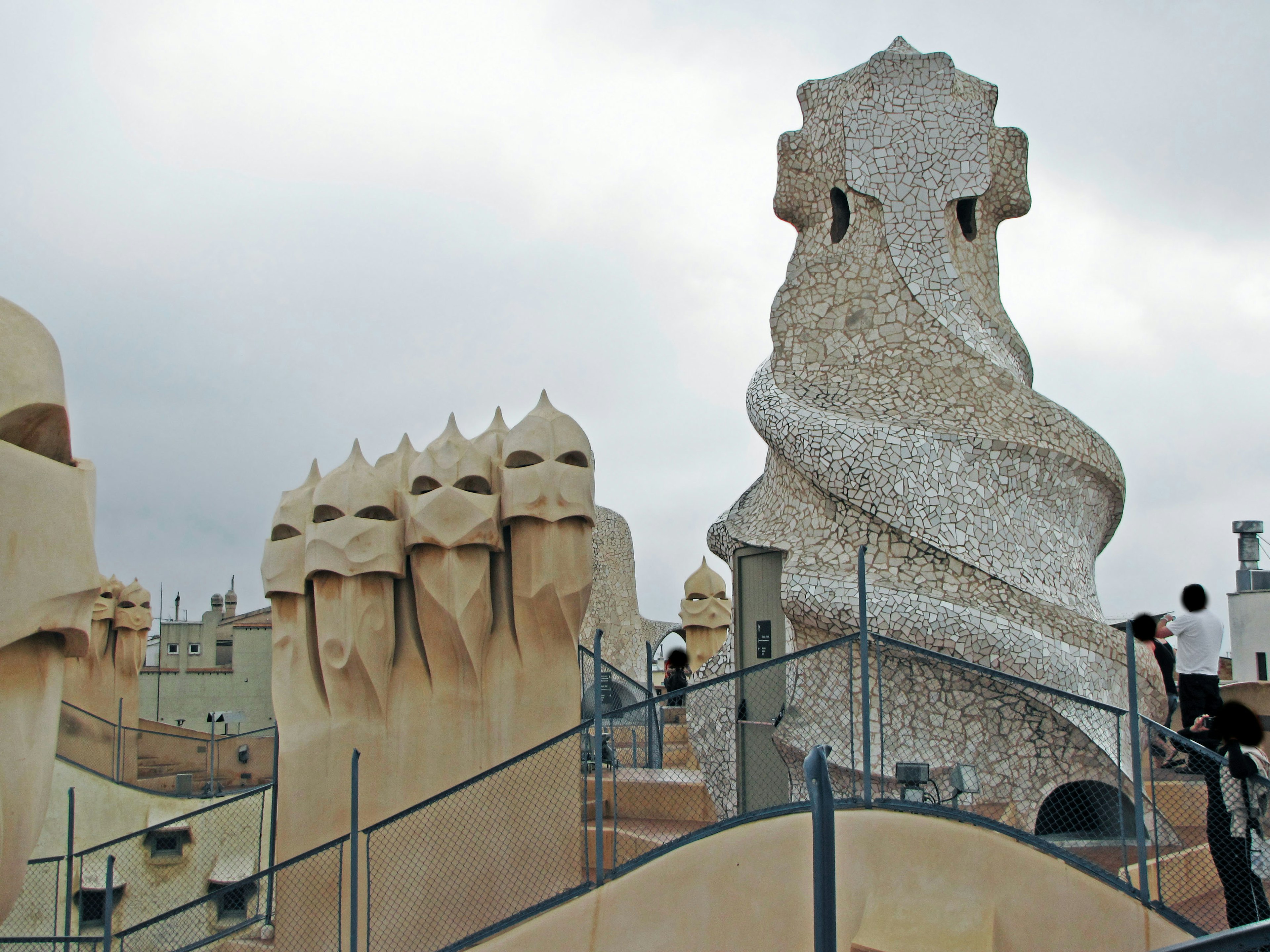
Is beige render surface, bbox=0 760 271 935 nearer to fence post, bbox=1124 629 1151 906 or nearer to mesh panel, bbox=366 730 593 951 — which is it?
mesh panel, bbox=366 730 593 951

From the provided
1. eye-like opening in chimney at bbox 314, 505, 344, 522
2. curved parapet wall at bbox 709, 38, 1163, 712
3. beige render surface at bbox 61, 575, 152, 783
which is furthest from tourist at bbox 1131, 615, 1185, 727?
beige render surface at bbox 61, 575, 152, 783

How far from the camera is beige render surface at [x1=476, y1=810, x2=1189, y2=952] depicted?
5.75m

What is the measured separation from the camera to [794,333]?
9602 mm

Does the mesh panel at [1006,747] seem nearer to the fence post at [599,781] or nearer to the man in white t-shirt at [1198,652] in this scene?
the man in white t-shirt at [1198,652]

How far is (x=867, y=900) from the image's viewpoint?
5.90 m

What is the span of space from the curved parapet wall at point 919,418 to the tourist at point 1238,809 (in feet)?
7.54

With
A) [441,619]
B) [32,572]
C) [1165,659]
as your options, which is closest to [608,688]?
[441,619]

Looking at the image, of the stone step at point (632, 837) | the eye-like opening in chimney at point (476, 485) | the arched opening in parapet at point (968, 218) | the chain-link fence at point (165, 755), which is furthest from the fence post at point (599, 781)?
the chain-link fence at point (165, 755)

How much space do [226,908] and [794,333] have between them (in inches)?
394

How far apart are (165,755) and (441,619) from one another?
12176 millimetres

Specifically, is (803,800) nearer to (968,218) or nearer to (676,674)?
(968,218)

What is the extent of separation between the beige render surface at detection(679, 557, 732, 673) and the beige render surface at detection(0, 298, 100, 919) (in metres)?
15.1

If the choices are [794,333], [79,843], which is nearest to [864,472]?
[794,333]

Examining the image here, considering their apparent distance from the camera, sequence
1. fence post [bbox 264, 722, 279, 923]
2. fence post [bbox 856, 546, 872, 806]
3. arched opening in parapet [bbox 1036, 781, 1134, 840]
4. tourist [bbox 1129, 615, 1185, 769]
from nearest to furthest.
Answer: fence post [bbox 856, 546, 872, 806] → tourist [bbox 1129, 615, 1185, 769] → arched opening in parapet [bbox 1036, 781, 1134, 840] → fence post [bbox 264, 722, 279, 923]
